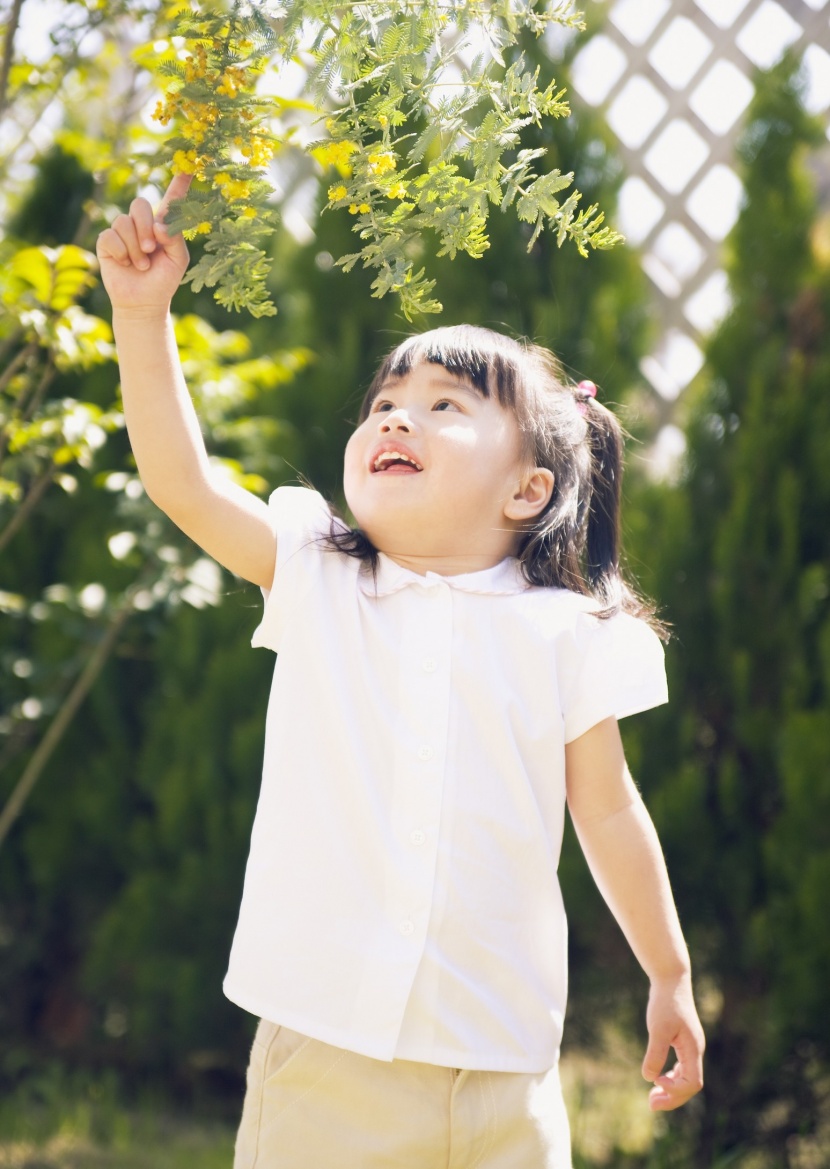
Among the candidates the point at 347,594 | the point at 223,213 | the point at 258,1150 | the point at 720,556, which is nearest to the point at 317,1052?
the point at 258,1150

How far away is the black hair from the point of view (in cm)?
149

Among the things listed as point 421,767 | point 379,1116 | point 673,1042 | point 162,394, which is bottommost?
point 379,1116

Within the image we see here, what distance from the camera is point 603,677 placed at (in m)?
1.42

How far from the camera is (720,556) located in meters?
2.62

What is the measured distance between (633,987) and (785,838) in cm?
52

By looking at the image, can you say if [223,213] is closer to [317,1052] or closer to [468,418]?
[468,418]

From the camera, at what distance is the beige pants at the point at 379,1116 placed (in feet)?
4.21

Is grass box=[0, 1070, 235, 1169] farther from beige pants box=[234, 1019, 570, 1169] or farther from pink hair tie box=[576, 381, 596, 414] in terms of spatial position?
pink hair tie box=[576, 381, 596, 414]

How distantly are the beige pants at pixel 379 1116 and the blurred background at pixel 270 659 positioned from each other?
1.11 meters

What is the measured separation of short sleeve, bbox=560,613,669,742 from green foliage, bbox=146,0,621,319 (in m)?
0.48

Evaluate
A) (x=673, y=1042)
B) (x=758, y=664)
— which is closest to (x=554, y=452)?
(x=673, y=1042)

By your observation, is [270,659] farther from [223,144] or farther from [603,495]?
[223,144]

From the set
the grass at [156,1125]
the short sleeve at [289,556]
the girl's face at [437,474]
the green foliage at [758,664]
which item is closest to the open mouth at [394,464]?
the girl's face at [437,474]

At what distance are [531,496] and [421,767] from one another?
1.33 ft
